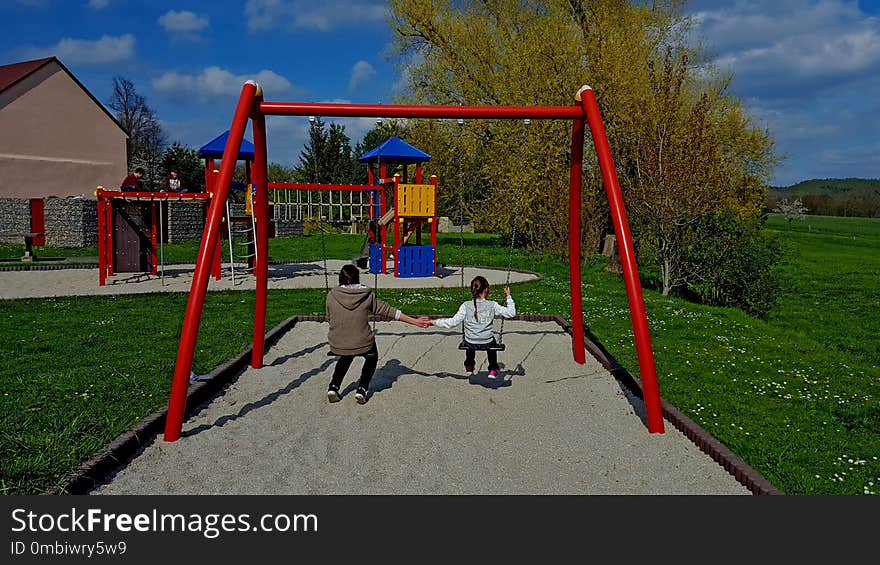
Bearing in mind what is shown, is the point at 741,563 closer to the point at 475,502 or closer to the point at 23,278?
the point at 475,502

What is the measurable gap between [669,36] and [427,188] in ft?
41.8

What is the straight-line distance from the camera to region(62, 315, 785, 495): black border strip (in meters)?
4.37

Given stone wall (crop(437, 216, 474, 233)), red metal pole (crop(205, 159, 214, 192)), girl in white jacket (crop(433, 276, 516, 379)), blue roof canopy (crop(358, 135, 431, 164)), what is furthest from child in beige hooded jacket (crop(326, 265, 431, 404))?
stone wall (crop(437, 216, 474, 233))

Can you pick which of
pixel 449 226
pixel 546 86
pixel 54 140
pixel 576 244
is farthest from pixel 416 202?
pixel 449 226

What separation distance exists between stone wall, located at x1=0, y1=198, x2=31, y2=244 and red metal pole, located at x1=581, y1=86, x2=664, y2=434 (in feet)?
88.0

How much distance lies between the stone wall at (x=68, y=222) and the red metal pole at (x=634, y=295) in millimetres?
25121

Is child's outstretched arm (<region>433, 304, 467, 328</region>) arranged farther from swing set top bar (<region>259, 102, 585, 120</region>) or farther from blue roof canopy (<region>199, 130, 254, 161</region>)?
blue roof canopy (<region>199, 130, 254, 161</region>)

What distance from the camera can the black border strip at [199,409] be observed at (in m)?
4.37

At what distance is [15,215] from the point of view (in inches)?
1068

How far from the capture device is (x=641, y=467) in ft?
16.0

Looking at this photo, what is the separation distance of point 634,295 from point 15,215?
2791cm

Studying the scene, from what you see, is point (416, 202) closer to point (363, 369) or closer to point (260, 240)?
point (260, 240)

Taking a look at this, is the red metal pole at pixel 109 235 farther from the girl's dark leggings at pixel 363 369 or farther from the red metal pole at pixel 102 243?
the girl's dark leggings at pixel 363 369

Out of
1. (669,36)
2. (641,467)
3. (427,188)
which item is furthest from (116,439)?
(669,36)
